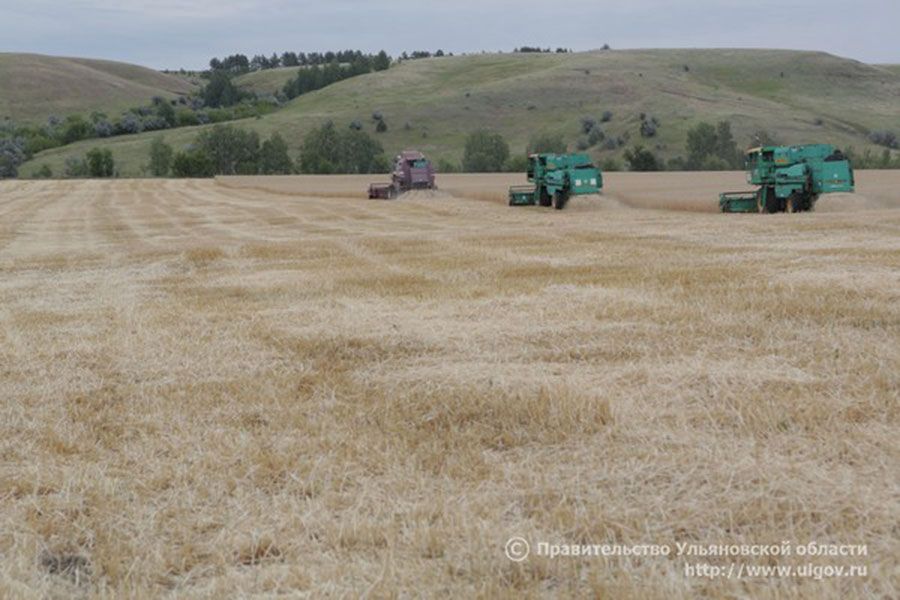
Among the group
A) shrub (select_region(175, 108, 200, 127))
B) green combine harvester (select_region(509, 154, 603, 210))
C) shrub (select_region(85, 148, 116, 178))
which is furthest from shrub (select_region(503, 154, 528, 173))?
shrub (select_region(175, 108, 200, 127))

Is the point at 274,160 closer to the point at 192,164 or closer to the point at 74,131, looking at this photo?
the point at 192,164

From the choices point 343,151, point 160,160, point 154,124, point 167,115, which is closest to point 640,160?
point 343,151

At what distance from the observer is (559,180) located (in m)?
36.0

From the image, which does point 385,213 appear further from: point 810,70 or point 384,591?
point 810,70

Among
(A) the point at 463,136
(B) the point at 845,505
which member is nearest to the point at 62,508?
(B) the point at 845,505

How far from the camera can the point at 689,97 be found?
14350cm

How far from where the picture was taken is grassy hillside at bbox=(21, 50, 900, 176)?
125 metres

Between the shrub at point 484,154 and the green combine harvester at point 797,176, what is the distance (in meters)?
74.1

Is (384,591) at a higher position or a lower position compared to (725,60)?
lower

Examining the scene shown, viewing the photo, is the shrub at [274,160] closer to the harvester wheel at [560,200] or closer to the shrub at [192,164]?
the shrub at [192,164]

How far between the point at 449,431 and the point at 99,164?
379 ft

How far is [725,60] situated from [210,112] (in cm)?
10409

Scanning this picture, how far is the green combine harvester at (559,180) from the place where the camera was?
3591 centimetres

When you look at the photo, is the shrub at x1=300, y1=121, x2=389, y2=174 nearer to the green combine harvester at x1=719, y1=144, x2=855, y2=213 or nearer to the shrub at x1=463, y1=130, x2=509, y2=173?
the shrub at x1=463, y1=130, x2=509, y2=173
